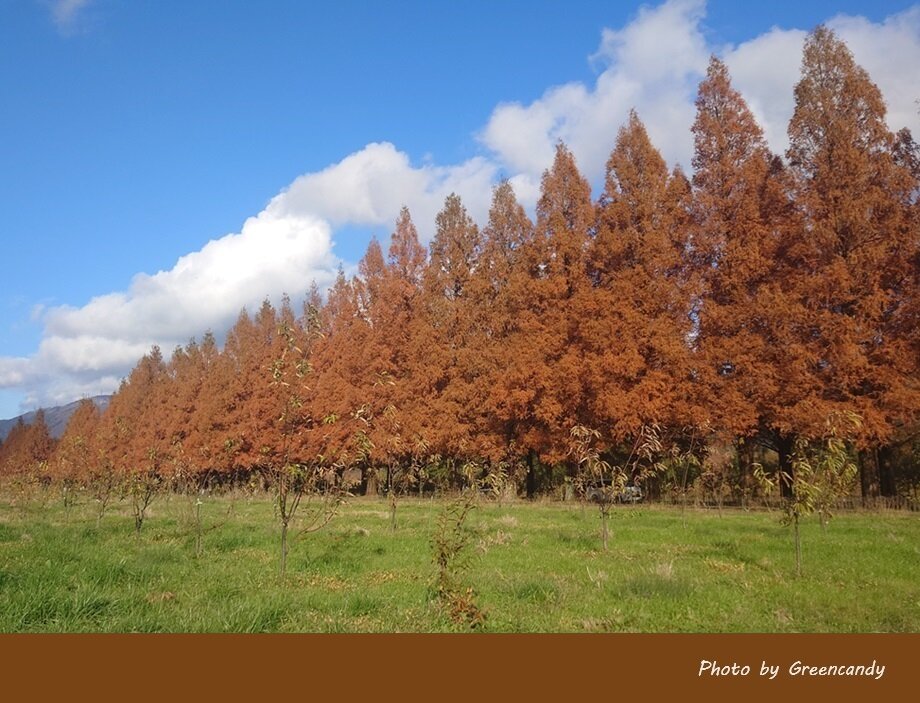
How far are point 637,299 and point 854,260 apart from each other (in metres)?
7.70

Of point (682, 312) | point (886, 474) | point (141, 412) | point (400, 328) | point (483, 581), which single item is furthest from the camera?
point (141, 412)

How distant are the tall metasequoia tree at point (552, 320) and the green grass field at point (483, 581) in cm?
1051

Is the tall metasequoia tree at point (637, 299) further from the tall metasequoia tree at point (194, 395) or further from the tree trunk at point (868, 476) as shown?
the tall metasequoia tree at point (194, 395)

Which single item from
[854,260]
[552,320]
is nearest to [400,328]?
[552,320]

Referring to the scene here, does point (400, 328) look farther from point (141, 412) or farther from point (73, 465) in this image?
point (141, 412)

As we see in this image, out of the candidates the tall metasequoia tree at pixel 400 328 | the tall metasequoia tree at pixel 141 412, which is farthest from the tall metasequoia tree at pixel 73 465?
the tall metasequoia tree at pixel 141 412

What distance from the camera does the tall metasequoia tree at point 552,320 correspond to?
83.0ft

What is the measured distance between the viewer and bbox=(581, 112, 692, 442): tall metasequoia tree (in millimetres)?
23484

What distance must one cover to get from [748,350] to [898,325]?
16.0 ft

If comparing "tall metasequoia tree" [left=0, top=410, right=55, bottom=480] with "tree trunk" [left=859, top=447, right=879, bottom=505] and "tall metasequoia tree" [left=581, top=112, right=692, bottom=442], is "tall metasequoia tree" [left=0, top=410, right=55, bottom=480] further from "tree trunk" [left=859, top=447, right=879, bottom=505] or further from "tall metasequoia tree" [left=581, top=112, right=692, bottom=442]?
"tree trunk" [left=859, top=447, right=879, bottom=505]

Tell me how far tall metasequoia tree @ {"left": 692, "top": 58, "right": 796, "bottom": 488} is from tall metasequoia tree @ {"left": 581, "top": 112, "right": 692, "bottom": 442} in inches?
41.2

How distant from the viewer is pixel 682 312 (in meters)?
24.7

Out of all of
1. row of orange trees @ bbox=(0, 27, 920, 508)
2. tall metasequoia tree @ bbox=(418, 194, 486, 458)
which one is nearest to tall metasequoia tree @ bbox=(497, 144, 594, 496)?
row of orange trees @ bbox=(0, 27, 920, 508)
